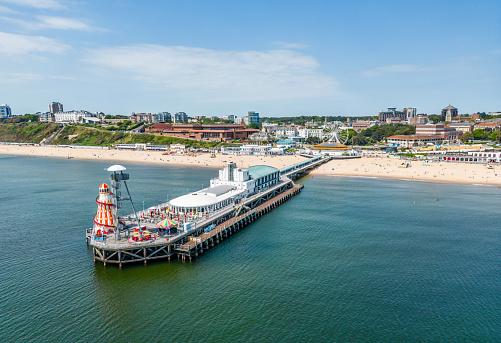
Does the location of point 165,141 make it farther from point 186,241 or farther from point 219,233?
point 186,241

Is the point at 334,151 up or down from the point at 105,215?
up

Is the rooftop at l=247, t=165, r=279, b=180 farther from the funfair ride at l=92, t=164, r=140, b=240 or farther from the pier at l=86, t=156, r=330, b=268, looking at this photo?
the funfair ride at l=92, t=164, r=140, b=240

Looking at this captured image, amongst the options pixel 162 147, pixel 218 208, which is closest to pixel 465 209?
pixel 218 208

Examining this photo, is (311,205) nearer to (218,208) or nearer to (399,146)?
(218,208)

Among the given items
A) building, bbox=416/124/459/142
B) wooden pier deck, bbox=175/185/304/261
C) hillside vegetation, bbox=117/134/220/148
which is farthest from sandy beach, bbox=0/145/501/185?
building, bbox=416/124/459/142

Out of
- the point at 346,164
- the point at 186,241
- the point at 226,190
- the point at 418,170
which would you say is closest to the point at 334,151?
the point at 346,164

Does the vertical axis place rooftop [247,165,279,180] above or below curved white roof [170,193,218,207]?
above
